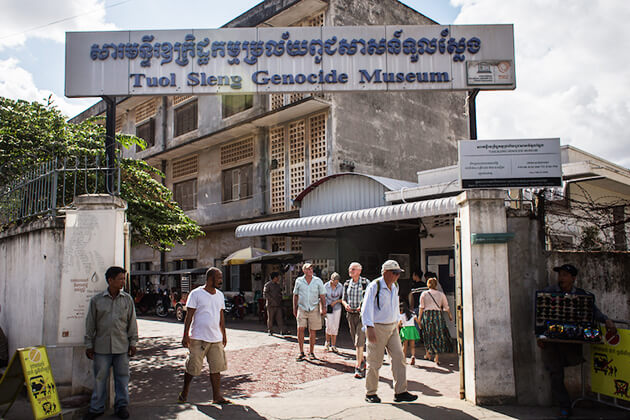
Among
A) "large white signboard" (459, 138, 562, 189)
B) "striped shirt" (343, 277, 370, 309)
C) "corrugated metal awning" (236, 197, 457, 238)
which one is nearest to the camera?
"large white signboard" (459, 138, 562, 189)

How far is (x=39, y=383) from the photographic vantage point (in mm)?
5137

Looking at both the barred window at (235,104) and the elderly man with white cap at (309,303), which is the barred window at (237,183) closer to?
the barred window at (235,104)

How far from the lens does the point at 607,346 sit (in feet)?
18.3

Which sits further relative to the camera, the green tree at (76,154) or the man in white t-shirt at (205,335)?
the green tree at (76,154)

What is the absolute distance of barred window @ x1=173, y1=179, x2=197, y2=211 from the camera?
2397 centimetres

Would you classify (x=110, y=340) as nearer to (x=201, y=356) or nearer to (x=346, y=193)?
(x=201, y=356)

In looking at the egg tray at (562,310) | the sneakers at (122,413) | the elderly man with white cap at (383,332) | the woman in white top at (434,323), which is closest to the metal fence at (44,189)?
the sneakers at (122,413)

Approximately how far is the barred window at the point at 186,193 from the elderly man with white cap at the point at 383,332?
18.7 metres

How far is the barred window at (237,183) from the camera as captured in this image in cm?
2102

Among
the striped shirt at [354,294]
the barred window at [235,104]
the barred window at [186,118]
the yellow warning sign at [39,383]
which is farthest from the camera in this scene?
the barred window at [186,118]

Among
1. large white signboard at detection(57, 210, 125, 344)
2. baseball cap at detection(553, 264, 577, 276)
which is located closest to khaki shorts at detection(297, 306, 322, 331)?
large white signboard at detection(57, 210, 125, 344)

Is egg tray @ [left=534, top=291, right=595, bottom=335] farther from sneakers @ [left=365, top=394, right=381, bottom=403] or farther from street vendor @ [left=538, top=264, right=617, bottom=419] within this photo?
sneakers @ [left=365, top=394, right=381, bottom=403]

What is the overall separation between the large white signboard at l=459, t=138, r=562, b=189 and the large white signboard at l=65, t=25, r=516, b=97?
1.64 metres

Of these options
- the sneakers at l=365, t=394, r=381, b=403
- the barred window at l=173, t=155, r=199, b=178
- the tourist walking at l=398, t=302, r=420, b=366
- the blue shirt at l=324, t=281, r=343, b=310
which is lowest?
the sneakers at l=365, t=394, r=381, b=403
